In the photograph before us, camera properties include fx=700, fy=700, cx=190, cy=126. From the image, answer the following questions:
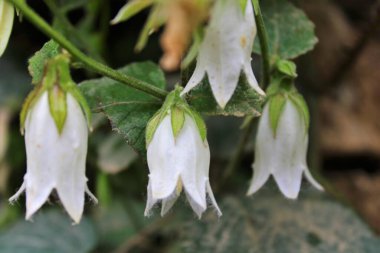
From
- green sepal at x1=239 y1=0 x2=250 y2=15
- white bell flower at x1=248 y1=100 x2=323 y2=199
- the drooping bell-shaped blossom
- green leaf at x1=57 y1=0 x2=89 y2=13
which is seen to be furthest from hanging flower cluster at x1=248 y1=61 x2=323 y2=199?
green leaf at x1=57 y1=0 x2=89 y2=13

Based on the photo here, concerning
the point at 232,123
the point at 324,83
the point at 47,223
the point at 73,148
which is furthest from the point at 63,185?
the point at 324,83

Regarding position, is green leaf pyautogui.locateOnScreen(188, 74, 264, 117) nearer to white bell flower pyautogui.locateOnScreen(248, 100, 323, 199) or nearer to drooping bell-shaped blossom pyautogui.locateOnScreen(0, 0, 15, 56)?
white bell flower pyautogui.locateOnScreen(248, 100, 323, 199)

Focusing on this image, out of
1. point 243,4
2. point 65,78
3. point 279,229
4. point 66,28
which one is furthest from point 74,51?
point 279,229

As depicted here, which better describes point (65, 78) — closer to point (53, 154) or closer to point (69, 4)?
point (53, 154)

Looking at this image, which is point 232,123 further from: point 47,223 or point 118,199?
point 47,223

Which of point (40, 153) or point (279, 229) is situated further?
point (279, 229)

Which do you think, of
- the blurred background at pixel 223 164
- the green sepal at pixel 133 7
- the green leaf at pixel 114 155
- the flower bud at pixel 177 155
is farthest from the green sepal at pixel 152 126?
the green leaf at pixel 114 155
